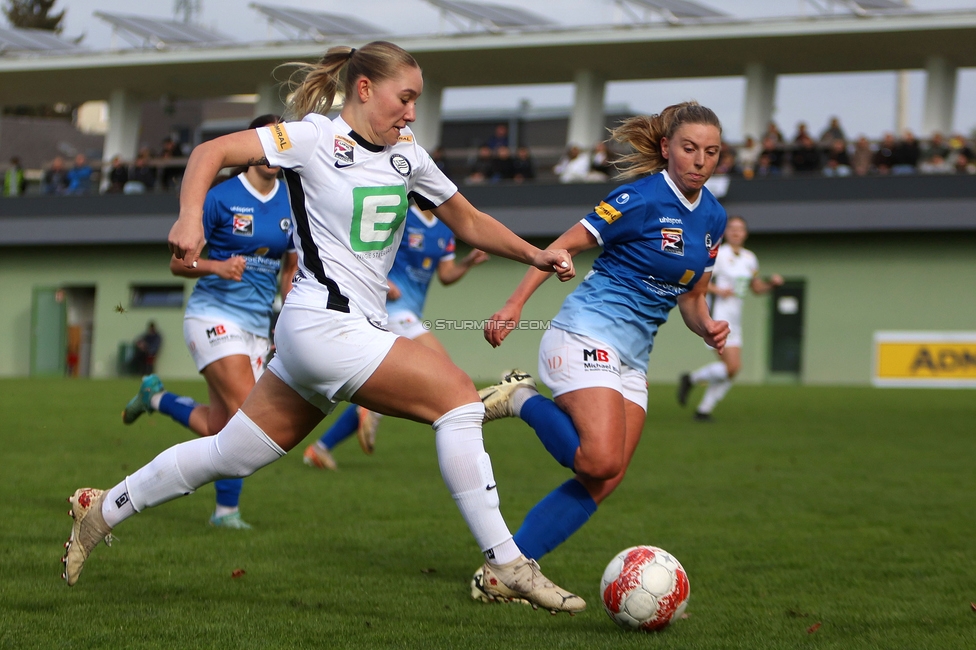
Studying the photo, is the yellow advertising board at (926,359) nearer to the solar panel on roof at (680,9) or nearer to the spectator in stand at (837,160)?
the spectator in stand at (837,160)

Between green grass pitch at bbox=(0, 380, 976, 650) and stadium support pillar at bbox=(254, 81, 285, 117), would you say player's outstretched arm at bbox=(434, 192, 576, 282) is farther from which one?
stadium support pillar at bbox=(254, 81, 285, 117)

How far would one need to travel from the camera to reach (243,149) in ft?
12.9

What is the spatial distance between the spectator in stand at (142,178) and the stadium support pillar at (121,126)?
518cm

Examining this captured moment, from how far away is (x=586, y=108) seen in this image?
32062mm

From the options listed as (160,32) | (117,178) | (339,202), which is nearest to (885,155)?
(117,178)

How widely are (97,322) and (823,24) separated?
2168 centimetres

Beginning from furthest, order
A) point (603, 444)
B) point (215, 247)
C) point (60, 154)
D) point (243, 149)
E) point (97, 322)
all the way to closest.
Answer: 1. point (60, 154)
2. point (97, 322)
3. point (215, 247)
4. point (603, 444)
5. point (243, 149)

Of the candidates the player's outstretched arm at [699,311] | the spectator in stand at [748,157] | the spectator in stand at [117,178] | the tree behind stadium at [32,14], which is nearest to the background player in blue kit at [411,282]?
the player's outstretched arm at [699,311]

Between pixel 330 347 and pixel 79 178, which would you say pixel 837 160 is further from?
pixel 330 347

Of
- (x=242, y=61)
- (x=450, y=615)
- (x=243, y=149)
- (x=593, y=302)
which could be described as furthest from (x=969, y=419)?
(x=242, y=61)

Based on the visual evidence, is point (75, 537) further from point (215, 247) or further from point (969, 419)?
point (969, 419)

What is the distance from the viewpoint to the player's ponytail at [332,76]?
417cm

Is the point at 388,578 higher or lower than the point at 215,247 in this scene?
lower

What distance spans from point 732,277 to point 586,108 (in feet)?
58.5
